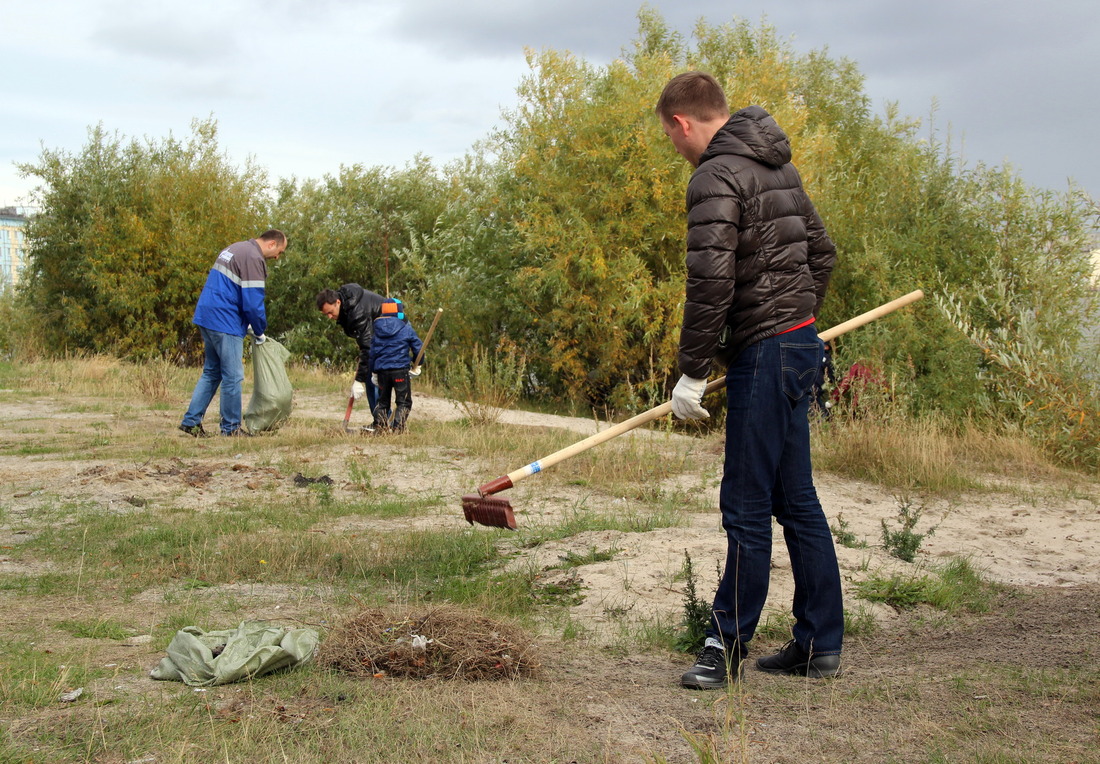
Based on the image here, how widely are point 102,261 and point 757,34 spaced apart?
15114mm

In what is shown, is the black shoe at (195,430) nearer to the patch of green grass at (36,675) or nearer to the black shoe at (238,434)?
the black shoe at (238,434)

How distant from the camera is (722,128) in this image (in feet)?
11.6

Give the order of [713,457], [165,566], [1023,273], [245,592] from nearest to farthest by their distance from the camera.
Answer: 1. [245,592]
2. [165,566]
3. [713,457]
4. [1023,273]

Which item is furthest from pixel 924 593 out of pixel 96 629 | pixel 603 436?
pixel 96 629

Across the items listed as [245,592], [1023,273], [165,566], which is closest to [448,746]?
[245,592]

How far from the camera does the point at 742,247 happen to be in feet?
11.3

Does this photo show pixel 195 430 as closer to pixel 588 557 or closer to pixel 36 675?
pixel 588 557

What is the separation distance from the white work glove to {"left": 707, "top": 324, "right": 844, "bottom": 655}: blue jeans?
4.4 inches

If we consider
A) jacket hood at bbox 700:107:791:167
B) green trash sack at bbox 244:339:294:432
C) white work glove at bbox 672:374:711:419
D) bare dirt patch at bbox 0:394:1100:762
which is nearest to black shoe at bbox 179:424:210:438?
green trash sack at bbox 244:339:294:432

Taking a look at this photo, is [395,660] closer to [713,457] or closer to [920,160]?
[713,457]

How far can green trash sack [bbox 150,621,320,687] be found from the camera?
3.40 metres

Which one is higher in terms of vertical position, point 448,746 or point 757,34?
point 757,34

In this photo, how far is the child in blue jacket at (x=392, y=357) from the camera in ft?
32.6

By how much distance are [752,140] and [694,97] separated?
274mm
